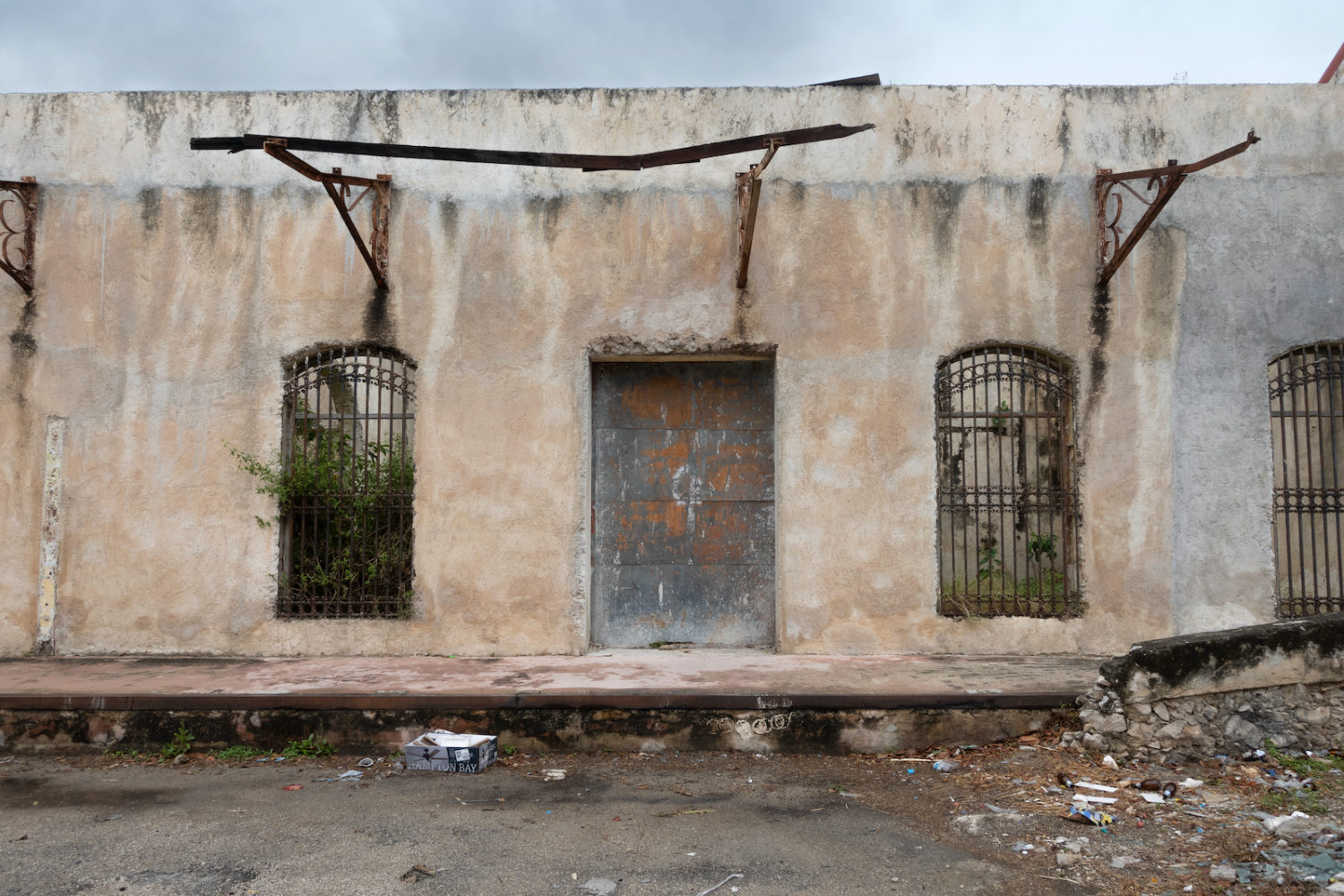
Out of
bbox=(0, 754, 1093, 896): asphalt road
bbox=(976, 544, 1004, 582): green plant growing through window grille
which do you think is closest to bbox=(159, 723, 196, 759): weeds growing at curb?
bbox=(0, 754, 1093, 896): asphalt road

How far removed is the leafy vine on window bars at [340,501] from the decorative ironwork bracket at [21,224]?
2187 millimetres

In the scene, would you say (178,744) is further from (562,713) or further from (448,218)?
(448,218)

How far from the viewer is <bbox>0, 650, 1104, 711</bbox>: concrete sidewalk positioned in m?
5.46

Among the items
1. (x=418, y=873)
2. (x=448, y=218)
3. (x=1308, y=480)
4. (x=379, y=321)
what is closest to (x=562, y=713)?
(x=418, y=873)

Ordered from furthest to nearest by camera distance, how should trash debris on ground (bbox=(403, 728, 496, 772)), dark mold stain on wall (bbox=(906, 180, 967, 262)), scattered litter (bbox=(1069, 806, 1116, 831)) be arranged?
dark mold stain on wall (bbox=(906, 180, 967, 262)) < trash debris on ground (bbox=(403, 728, 496, 772)) < scattered litter (bbox=(1069, 806, 1116, 831))

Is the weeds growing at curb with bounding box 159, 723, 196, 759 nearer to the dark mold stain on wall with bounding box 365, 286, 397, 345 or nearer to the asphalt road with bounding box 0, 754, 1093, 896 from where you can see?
the asphalt road with bounding box 0, 754, 1093, 896

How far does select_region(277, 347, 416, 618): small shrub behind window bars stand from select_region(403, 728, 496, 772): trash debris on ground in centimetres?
198

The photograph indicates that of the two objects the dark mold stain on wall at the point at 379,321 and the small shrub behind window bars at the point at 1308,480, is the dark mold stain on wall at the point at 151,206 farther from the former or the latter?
the small shrub behind window bars at the point at 1308,480

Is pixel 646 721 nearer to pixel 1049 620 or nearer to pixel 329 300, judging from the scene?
pixel 1049 620

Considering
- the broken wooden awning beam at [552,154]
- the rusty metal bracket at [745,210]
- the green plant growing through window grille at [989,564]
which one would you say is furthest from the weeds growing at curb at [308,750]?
the green plant growing through window grille at [989,564]

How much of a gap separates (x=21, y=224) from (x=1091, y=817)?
8.42 m

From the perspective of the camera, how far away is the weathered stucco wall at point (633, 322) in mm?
6984

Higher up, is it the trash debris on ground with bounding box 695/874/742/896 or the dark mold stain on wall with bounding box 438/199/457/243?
the dark mold stain on wall with bounding box 438/199/457/243

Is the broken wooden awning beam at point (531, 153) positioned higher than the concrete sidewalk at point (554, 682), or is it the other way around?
the broken wooden awning beam at point (531, 153)
